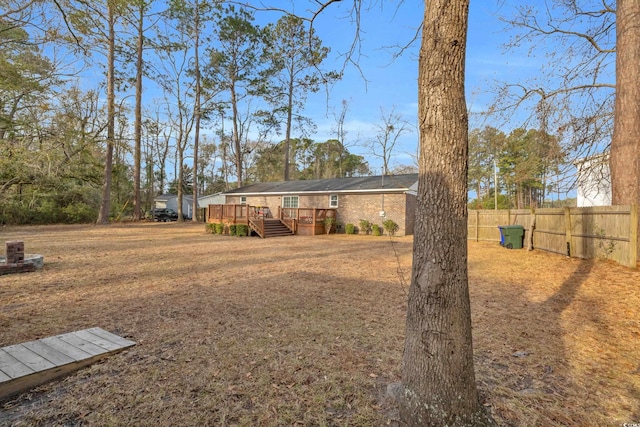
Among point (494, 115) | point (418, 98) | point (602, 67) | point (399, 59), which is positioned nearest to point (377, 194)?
point (494, 115)

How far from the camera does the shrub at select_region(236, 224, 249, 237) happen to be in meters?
15.4

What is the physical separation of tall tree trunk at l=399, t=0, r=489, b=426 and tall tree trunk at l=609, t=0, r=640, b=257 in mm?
7404

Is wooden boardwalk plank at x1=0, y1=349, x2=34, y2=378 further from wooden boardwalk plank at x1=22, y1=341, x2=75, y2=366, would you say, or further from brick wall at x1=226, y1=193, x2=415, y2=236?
brick wall at x1=226, y1=193, x2=415, y2=236

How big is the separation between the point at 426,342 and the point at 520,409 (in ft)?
3.15

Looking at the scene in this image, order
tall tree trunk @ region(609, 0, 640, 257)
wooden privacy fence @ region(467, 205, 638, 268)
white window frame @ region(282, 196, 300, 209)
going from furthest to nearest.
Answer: white window frame @ region(282, 196, 300, 209) < tall tree trunk @ region(609, 0, 640, 257) < wooden privacy fence @ region(467, 205, 638, 268)

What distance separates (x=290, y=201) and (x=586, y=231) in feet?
49.8

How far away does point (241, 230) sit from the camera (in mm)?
15414

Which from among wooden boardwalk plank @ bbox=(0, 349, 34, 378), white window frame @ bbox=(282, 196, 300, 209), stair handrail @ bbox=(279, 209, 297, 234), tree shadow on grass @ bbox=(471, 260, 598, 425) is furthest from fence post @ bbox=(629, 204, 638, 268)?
white window frame @ bbox=(282, 196, 300, 209)

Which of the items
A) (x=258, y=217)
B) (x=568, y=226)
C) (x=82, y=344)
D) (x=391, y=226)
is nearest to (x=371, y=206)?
(x=391, y=226)

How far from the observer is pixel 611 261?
22.2 feet

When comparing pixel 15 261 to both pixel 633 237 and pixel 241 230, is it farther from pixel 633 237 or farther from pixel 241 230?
pixel 633 237

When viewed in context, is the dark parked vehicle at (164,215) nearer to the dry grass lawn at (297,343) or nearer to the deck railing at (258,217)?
the deck railing at (258,217)

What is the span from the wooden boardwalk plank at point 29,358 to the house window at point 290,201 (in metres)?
17.1

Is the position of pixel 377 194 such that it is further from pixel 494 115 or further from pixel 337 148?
pixel 337 148
